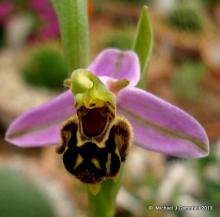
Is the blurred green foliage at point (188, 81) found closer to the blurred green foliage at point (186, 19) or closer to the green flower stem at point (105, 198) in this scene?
the blurred green foliage at point (186, 19)

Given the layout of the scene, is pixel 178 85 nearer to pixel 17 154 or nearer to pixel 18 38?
pixel 17 154

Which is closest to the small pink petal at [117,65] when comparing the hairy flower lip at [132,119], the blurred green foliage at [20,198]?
the hairy flower lip at [132,119]

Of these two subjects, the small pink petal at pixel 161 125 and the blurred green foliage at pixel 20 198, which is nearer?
the small pink petal at pixel 161 125

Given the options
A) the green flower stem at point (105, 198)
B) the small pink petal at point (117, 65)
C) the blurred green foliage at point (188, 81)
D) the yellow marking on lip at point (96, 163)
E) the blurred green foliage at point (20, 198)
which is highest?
the small pink petal at point (117, 65)

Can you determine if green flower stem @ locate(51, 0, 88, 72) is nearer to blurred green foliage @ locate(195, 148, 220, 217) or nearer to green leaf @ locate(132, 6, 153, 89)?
green leaf @ locate(132, 6, 153, 89)

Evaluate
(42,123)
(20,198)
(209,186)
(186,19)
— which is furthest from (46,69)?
(42,123)

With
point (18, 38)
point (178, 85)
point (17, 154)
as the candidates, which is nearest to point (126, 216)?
point (17, 154)

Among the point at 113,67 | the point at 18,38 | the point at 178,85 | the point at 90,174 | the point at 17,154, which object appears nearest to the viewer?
the point at 90,174
